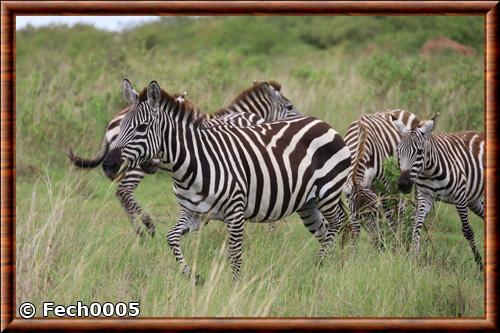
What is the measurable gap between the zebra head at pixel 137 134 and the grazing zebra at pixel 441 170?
2542 mm

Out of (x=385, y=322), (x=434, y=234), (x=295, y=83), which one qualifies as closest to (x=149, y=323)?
(x=385, y=322)

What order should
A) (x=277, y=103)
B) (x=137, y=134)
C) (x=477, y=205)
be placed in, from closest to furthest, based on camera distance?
(x=137, y=134) → (x=477, y=205) → (x=277, y=103)

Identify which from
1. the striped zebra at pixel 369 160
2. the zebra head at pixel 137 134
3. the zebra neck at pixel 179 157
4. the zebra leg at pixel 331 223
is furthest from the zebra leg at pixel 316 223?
the zebra head at pixel 137 134

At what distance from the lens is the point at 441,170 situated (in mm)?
7812

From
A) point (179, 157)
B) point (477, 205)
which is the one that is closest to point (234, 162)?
point (179, 157)

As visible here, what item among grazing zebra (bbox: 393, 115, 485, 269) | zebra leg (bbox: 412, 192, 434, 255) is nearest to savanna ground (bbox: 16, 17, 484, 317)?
zebra leg (bbox: 412, 192, 434, 255)

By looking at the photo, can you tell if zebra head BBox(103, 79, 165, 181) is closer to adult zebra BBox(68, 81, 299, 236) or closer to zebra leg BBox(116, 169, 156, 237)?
adult zebra BBox(68, 81, 299, 236)

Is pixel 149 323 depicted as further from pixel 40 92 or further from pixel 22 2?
pixel 40 92

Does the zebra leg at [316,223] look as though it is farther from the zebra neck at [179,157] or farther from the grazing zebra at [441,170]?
the zebra neck at [179,157]

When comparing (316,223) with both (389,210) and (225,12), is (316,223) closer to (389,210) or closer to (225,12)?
(389,210)

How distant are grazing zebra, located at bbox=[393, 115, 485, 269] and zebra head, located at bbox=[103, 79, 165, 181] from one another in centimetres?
254

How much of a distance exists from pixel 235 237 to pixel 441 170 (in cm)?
260

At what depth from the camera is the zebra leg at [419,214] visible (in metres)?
7.16

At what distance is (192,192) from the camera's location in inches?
255
